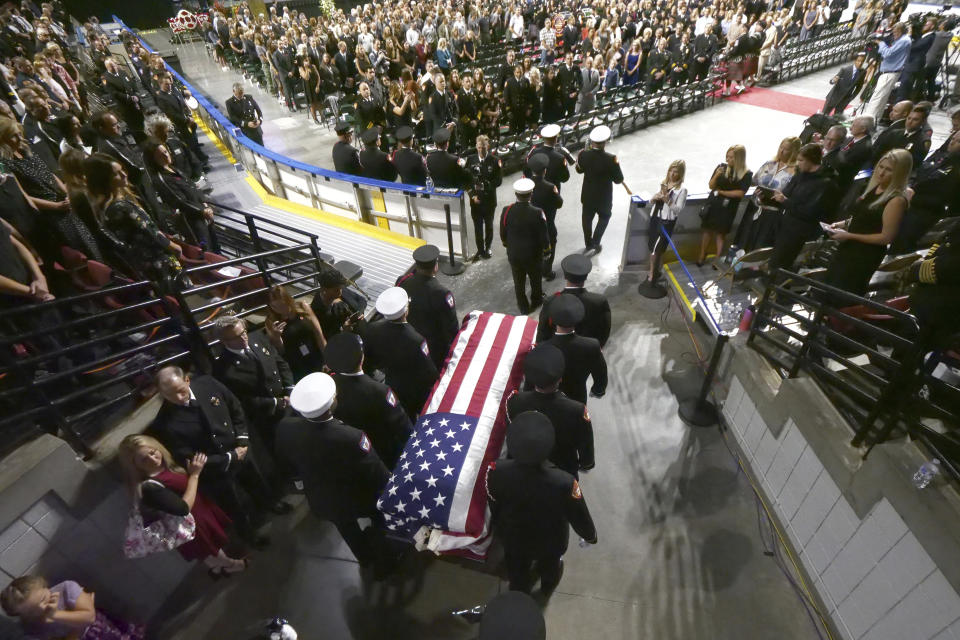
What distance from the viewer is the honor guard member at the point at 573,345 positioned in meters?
3.21

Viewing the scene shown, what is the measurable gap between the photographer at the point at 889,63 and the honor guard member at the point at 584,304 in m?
8.77

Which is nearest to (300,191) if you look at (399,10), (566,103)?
(566,103)

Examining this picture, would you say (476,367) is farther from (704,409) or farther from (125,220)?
(125,220)

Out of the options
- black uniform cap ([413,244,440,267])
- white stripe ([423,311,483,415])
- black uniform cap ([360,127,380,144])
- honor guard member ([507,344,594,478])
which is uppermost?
black uniform cap ([360,127,380,144])

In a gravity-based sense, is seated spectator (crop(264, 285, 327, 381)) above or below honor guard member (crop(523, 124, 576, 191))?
below

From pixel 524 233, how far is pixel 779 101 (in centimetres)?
1166

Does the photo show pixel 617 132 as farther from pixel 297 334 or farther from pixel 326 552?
pixel 326 552

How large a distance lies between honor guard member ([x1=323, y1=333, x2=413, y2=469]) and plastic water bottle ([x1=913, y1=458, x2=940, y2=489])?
2886 millimetres

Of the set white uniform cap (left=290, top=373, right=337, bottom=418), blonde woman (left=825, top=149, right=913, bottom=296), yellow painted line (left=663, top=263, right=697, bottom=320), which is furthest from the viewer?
yellow painted line (left=663, top=263, right=697, bottom=320)

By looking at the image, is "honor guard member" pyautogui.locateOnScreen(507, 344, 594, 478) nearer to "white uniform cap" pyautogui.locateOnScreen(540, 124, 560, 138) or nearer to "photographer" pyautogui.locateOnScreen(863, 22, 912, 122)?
"white uniform cap" pyautogui.locateOnScreen(540, 124, 560, 138)

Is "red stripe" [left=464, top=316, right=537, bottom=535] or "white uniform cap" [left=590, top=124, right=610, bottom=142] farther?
"white uniform cap" [left=590, top=124, right=610, bottom=142]

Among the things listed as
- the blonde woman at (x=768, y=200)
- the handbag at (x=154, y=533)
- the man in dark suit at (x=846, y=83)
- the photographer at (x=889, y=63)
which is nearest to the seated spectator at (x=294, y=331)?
the handbag at (x=154, y=533)

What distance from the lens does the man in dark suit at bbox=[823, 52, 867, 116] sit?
9.09 m

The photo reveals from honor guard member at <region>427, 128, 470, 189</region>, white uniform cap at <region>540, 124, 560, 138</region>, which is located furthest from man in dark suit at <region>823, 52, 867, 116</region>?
honor guard member at <region>427, 128, 470, 189</region>
